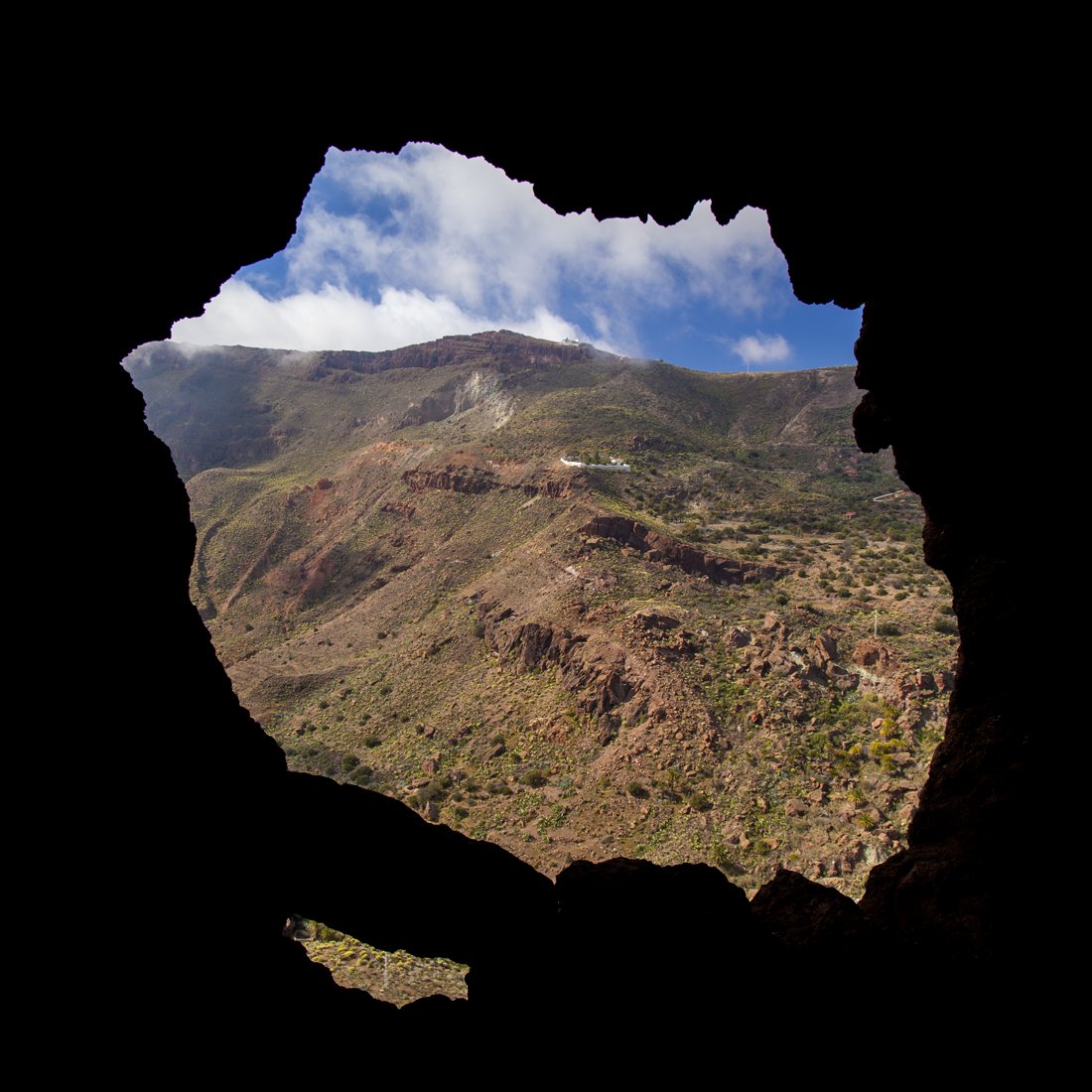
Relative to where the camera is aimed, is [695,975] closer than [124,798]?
No

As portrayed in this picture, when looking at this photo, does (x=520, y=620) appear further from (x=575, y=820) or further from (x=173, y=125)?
(x=173, y=125)

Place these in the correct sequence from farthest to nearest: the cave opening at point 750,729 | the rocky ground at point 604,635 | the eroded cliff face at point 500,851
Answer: the rocky ground at point 604,635 → the cave opening at point 750,729 → the eroded cliff face at point 500,851

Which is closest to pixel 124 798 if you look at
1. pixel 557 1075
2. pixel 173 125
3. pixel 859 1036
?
pixel 557 1075

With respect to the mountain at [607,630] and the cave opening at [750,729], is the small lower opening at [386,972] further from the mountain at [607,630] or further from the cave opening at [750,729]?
the cave opening at [750,729]

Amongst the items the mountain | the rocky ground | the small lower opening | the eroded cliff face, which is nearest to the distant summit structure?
the mountain

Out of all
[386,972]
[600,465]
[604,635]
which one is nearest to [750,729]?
[604,635]

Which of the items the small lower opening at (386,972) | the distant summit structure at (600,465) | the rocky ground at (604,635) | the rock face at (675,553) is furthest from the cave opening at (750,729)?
the distant summit structure at (600,465)

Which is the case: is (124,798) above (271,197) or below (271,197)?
below
